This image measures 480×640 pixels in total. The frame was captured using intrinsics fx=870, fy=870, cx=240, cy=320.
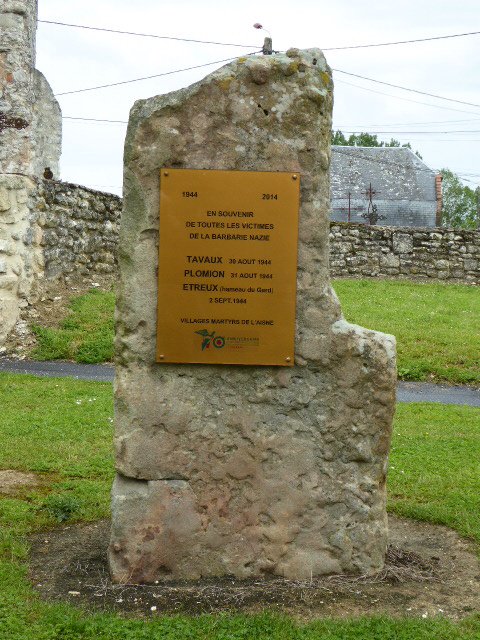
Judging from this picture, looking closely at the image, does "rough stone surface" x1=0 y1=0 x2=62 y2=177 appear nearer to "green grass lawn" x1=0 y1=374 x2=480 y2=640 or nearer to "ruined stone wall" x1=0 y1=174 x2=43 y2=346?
"ruined stone wall" x1=0 y1=174 x2=43 y2=346

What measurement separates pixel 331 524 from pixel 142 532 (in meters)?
0.98

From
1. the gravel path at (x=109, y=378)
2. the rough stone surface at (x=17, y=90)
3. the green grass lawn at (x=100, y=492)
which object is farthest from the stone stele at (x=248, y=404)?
the rough stone surface at (x=17, y=90)

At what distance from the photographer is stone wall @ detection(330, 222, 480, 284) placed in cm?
1880

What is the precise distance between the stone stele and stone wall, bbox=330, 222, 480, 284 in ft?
47.4

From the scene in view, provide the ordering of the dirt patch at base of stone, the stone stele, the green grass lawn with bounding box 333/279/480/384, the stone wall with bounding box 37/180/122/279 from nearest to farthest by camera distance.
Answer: the dirt patch at base of stone
the stone stele
the green grass lawn with bounding box 333/279/480/384
the stone wall with bounding box 37/180/122/279

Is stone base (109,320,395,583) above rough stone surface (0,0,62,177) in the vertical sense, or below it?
below

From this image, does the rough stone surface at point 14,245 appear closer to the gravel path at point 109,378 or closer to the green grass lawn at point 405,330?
the green grass lawn at point 405,330

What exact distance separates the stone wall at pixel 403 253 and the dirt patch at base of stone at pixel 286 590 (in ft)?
46.4

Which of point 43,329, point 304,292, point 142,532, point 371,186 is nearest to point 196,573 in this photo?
point 142,532

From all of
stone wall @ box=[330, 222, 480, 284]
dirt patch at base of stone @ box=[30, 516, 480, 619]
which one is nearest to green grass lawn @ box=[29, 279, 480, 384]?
stone wall @ box=[330, 222, 480, 284]

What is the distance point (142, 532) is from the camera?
4492 mm

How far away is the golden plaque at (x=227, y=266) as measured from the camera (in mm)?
4469

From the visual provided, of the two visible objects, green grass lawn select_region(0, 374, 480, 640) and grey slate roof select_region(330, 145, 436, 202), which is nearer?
green grass lawn select_region(0, 374, 480, 640)

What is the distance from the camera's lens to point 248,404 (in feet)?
14.8
